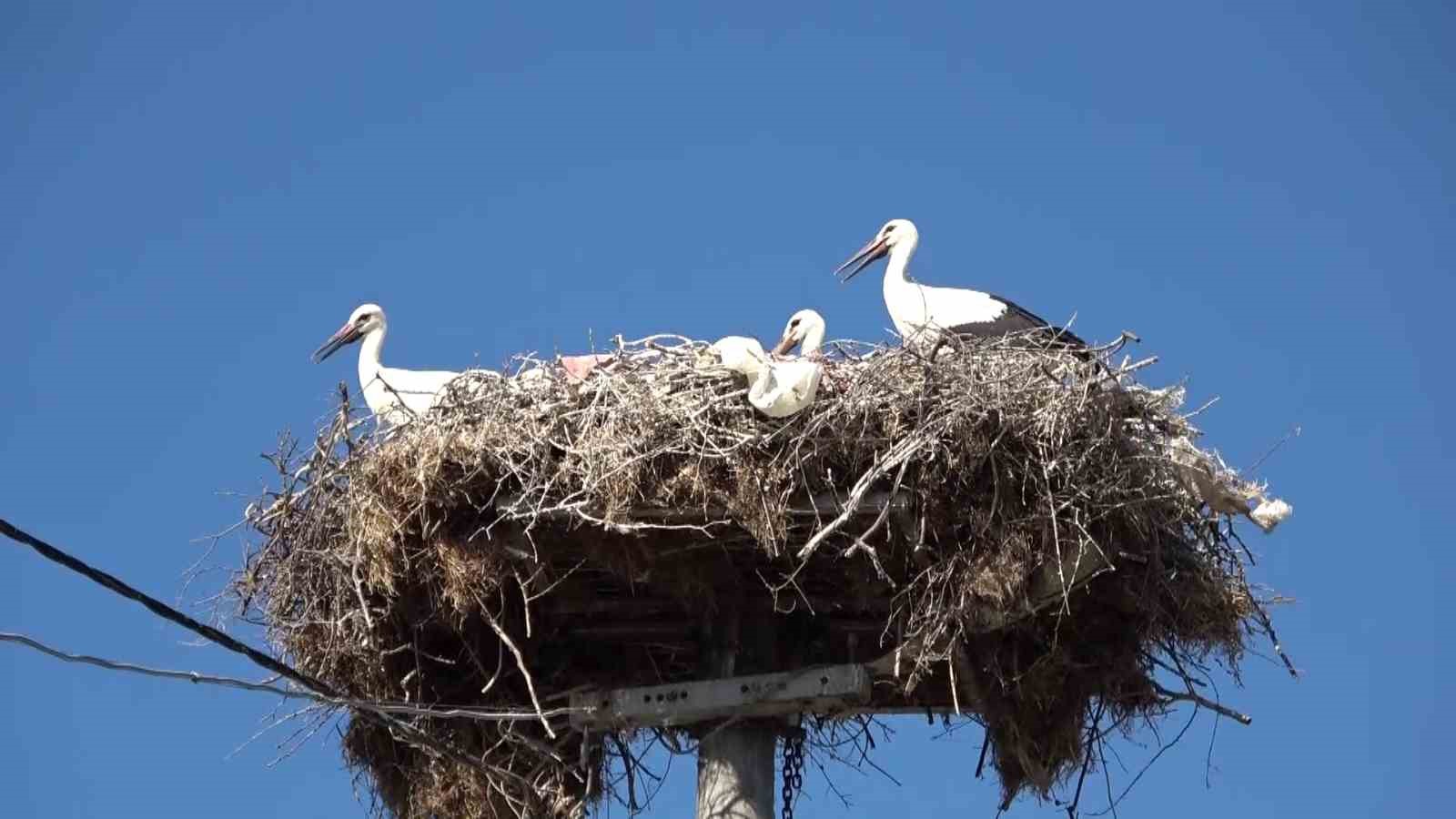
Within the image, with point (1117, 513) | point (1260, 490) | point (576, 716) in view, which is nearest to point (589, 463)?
point (576, 716)

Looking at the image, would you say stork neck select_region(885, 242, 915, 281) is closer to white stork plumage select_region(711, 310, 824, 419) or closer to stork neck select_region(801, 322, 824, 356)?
stork neck select_region(801, 322, 824, 356)

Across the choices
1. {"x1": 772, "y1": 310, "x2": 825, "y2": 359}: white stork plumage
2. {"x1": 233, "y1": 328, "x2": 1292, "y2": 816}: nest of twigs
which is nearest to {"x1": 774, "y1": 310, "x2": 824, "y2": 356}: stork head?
{"x1": 772, "y1": 310, "x2": 825, "y2": 359}: white stork plumage

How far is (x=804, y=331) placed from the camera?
33.4 ft

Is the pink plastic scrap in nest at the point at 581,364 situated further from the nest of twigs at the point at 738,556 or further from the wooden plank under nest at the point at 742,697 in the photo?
the wooden plank under nest at the point at 742,697

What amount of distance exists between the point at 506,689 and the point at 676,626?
669 millimetres

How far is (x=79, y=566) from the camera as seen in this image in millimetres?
6316

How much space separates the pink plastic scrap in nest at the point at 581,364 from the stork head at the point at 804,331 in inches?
64.7

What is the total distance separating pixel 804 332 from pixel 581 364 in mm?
1823

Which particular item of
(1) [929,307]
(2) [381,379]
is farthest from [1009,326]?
(2) [381,379]

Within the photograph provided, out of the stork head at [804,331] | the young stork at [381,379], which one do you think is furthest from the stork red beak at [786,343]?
the young stork at [381,379]

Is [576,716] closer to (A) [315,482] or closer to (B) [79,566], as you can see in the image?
(A) [315,482]

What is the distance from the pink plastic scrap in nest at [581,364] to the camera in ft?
27.9

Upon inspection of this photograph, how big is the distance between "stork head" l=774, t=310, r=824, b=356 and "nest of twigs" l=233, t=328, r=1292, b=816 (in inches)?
53.8

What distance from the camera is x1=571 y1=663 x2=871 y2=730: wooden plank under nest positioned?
26.8 ft
